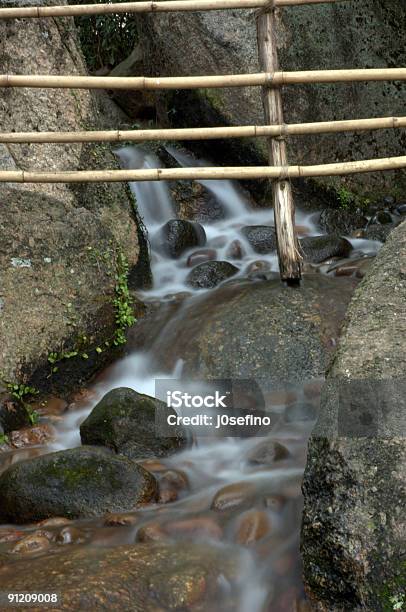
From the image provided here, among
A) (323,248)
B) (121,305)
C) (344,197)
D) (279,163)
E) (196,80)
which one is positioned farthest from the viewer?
(344,197)

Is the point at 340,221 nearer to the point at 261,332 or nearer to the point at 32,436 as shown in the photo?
the point at 261,332

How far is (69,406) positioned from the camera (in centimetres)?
368

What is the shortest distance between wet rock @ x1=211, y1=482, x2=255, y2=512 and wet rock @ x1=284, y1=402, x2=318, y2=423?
0.64 m

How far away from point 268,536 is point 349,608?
1.77ft

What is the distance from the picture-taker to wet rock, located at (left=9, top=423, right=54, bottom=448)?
3305 mm

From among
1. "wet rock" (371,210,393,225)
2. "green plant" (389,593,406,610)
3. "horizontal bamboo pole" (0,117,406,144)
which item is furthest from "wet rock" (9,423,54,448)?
"wet rock" (371,210,393,225)

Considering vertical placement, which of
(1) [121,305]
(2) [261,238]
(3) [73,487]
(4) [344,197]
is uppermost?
(4) [344,197]

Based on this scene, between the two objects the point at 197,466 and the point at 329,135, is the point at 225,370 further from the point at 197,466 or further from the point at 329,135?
the point at 329,135

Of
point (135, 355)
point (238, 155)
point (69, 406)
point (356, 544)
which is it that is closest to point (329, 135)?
point (238, 155)

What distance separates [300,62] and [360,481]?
184 inches

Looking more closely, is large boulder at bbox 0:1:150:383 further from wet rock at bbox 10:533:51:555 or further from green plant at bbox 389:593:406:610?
green plant at bbox 389:593:406:610

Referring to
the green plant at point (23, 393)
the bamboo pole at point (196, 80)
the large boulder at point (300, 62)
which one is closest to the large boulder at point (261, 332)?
the green plant at point (23, 393)

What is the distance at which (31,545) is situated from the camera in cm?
242

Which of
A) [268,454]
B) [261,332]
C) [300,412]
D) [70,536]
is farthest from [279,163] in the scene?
[70,536]
